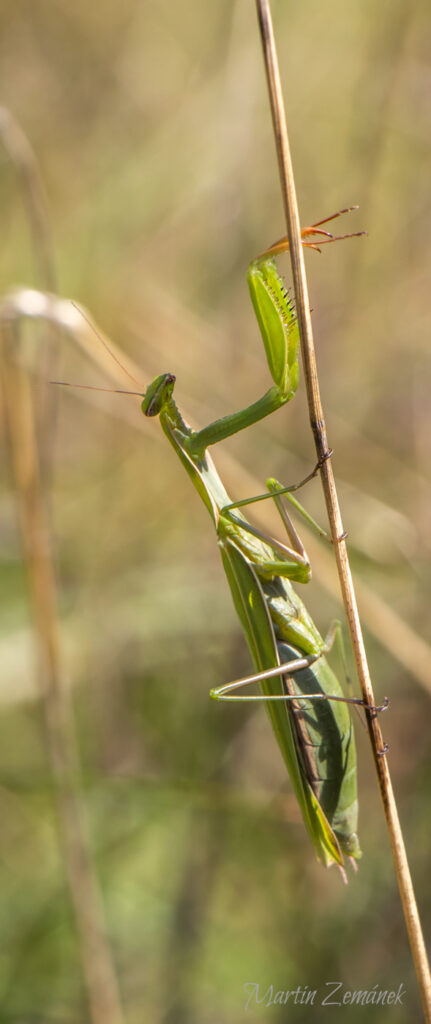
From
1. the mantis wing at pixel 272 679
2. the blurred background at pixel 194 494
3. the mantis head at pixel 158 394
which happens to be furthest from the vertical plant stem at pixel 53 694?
the mantis wing at pixel 272 679

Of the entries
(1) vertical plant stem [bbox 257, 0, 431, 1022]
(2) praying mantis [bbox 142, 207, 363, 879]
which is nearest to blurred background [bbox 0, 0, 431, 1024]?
(2) praying mantis [bbox 142, 207, 363, 879]

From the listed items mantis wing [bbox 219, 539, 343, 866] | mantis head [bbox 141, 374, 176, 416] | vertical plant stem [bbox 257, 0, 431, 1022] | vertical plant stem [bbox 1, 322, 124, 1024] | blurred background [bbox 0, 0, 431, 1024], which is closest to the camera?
vertical plant stem [bbox 257, 0, 431, 1022]

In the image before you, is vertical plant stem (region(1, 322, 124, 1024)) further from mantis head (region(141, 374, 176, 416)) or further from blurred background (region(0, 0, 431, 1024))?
mantis head (region(141, 374, 176, 416))

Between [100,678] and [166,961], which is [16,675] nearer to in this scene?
[100,678]

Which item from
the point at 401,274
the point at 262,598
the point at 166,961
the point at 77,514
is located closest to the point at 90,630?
the point at 77,514

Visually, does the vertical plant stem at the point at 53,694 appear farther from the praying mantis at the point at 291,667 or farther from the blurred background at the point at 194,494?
the praying mantis at the point at 291,667

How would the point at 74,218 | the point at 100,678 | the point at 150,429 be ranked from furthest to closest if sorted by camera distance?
the point at 74,218 → the point at 100,678 → the point at 150,429
